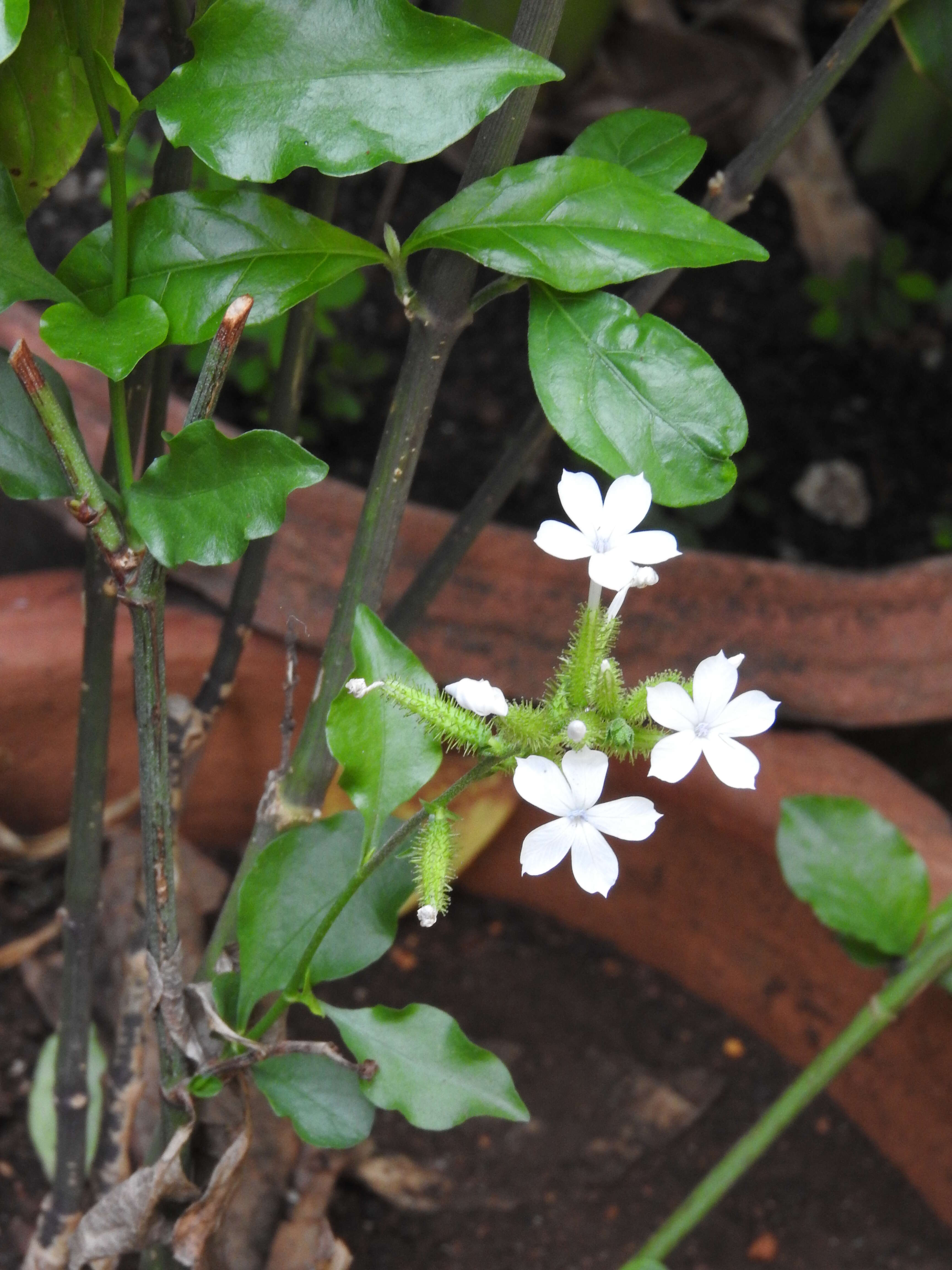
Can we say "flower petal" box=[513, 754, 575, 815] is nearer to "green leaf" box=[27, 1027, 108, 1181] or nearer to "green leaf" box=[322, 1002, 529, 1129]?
"green leaf" box=[322, 1002, 529, 1129]

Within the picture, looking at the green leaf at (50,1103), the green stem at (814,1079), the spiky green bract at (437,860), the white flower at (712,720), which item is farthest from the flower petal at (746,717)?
the green leaf at (50,1103)

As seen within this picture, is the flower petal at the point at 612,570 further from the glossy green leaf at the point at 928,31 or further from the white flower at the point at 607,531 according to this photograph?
the glossy green leaf at the point at 928,31

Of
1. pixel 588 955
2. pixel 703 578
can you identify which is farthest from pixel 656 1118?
pixel 703 578

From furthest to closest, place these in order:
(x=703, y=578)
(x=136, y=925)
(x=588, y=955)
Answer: (x=588, y=955) → (x=703, y=578) → (x=136, y=925)

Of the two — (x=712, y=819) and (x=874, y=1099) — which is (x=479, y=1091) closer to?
(x=712, y=819)

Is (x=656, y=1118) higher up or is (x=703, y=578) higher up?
(x=703, y=578)

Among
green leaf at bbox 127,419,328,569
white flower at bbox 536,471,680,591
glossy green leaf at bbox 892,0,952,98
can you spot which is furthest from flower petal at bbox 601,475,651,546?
glossy green leaf at bbox 892,0,952,98

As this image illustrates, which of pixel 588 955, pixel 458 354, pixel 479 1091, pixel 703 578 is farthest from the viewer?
pixel 458 354
